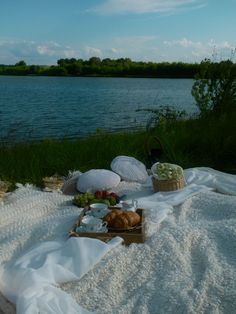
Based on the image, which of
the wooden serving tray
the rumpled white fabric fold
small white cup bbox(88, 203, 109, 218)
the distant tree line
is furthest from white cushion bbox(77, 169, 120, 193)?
the distant tree line

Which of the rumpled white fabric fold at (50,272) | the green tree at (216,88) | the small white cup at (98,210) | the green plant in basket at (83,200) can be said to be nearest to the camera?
the rumpled white fabric fold at (50,272)

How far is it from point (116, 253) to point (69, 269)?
36 centimetres

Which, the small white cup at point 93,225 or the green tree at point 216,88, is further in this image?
the green tree at point 216,88

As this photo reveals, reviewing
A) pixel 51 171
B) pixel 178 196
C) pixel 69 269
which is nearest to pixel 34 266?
pixel 69 269

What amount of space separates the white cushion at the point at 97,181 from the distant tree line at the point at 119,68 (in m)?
11.0

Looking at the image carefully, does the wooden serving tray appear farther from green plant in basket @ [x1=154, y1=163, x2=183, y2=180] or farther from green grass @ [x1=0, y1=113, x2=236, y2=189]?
green grass @ [x1=0, y1=113, x2=236, y2=189]

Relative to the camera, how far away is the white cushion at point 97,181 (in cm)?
463

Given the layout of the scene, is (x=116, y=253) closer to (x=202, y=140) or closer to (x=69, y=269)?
(x=69, y=269)

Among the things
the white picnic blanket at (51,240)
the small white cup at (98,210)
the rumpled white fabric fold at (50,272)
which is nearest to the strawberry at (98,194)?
the white picnic blanket at (51,240)

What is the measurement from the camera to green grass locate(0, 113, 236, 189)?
5477mm

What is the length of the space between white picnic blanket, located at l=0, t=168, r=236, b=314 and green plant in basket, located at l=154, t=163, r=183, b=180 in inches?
6.7

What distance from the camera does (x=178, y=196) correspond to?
426 cm

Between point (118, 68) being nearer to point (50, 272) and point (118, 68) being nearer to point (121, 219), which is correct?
point (121, 219)

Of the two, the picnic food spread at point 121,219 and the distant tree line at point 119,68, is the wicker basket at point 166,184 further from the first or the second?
the distant tree line at point 119,68
